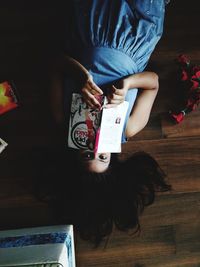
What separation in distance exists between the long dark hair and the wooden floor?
5cm

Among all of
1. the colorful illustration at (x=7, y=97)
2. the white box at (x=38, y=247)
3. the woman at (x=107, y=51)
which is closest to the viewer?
the white box at (x=38, y=247)

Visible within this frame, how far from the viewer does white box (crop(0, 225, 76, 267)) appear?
3.79 feet

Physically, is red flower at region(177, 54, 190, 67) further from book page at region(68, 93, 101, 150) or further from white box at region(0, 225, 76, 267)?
white box at region(0, 225, 76, 267)

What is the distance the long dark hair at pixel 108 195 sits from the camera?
128 cm

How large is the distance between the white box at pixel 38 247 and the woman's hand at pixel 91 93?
491 mm

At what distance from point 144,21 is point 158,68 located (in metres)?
0.26

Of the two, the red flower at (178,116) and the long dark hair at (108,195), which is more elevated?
the red flower at (178,116)

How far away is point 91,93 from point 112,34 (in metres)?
0.23

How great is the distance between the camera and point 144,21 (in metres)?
1.33

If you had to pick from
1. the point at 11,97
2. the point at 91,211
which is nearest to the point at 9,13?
the point at 11,97

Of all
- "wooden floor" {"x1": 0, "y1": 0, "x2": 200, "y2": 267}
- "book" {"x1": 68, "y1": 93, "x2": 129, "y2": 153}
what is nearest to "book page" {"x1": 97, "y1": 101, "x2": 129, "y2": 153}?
"book" {"x1": 68, "y1": 93, "x2": 129, "y2": 153}

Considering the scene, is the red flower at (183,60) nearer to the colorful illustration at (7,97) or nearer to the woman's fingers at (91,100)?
the woman's fingers at (91,100)

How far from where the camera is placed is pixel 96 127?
1.24 metres

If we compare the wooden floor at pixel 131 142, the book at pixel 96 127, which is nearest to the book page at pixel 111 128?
the book at pixel 96 127
